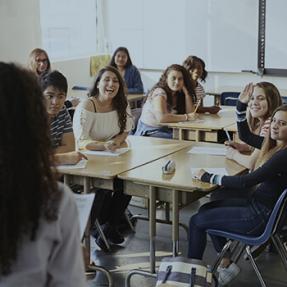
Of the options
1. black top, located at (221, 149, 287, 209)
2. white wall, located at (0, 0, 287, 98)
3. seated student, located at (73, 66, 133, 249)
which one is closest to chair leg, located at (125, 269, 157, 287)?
seated student, located at (73, 66, 133, 249)

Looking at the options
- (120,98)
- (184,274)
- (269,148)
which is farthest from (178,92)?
(184,274)

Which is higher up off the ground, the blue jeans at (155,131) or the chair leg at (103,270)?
the blue jeans at (155,131)

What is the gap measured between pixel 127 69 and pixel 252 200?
159 inches

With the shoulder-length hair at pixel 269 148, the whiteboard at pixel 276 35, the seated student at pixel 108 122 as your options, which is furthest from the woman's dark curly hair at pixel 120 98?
the whiteboard at pixel 276 35

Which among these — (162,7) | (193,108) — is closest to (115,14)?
(162,7)

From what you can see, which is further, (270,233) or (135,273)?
(135,273)

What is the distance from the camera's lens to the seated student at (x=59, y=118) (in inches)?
132

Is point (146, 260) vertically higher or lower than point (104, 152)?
lower

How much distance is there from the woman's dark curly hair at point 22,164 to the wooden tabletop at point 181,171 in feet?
6.05

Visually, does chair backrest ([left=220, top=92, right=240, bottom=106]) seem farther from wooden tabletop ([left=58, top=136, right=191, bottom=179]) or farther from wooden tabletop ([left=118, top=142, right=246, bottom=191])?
wooden tabletop ([left=118, top=142, right=246, bottom=191])

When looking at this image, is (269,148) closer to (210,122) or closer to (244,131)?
(244,131)

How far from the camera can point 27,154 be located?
1.08m

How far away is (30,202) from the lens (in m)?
1.10

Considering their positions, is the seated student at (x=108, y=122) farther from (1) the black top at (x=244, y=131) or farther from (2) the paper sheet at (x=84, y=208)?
(2) the paper sheet at (x=84, y=208)
